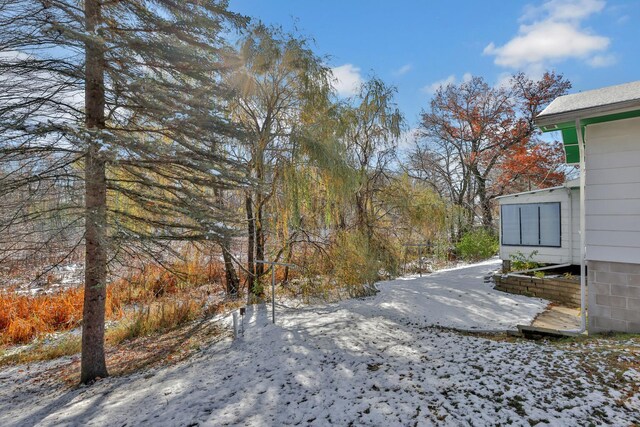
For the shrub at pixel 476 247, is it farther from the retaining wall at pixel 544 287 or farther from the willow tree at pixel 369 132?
the willow tree at pixel 369 132

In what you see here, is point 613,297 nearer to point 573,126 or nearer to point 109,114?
point 573,126

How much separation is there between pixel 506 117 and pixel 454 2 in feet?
33.7

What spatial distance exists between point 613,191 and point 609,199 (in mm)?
111

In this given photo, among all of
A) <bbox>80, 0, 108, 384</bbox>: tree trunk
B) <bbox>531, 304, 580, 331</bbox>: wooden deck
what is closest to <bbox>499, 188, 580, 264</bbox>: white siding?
<bbox>531, 304, 580, 331</bbox>: wooden deck

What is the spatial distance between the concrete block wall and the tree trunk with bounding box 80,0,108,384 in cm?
619

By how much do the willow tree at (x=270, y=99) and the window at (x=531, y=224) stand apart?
20.1 ft

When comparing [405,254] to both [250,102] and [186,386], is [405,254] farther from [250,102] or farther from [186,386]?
[186,386]

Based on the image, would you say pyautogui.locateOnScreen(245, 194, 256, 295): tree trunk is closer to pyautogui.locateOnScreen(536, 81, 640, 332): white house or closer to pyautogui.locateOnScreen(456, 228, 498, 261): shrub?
pyautogui.locateOnScreen(536, 81, 640, 332): white house

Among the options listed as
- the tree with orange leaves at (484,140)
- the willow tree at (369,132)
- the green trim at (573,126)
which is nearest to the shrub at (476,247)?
the tree with orange leaves at (484,140)

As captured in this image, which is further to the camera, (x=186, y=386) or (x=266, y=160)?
(x=266, y=160)

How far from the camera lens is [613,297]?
397cm

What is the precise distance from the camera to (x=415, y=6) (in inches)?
264

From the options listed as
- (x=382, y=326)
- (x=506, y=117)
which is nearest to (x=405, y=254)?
(x=382, y=326)

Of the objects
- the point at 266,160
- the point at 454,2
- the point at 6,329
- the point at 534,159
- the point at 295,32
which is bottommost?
the point at 6,329
